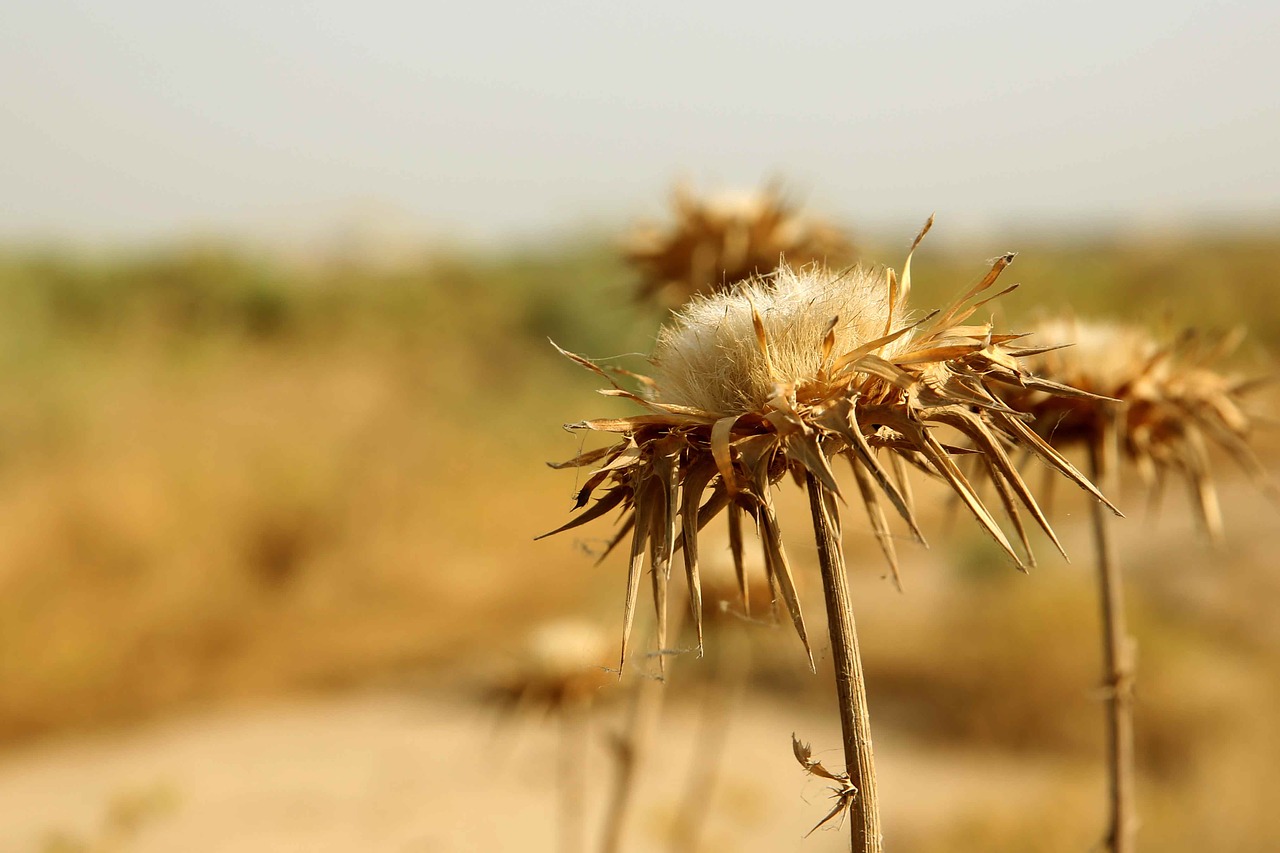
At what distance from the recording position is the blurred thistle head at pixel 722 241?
2.25m

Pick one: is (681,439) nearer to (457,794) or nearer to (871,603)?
(457,794)

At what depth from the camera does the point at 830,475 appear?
72 centimetres

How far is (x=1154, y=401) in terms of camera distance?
1489 mm

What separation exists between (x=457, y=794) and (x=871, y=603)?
11.7 ft

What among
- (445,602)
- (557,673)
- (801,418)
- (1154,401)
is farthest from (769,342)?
(445,602)

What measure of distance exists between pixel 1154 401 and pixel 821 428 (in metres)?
0.90

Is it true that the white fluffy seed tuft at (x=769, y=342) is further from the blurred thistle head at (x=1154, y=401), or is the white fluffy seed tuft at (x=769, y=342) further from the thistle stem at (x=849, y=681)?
the blurred thistle head at (x=1154, y=401)

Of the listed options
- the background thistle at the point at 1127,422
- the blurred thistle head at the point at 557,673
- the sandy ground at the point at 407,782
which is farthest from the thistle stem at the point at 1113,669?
the sandy ground at the point at 407,782

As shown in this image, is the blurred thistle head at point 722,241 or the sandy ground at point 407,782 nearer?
the blurred thistle head at point 722,241

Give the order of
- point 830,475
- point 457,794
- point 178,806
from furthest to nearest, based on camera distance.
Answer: point 457,794, point 178,806, point 830,475

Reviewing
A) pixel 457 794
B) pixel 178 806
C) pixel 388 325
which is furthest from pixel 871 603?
pixel 388 325

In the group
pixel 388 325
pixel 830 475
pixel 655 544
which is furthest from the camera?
pixel 388 325

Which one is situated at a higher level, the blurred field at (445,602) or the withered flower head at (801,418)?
the withered flower head at (801,418)

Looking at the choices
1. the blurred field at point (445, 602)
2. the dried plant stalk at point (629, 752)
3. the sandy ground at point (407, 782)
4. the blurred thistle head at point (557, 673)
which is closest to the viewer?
the dried plant stalk at point (629, 752)
